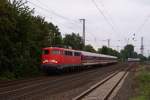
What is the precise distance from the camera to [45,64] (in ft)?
139

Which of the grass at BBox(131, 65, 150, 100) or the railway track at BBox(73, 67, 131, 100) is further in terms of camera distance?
the railway track at BBox(73, 67, 131, 100)

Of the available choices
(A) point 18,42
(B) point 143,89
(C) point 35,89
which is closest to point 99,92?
(B) point 143,89

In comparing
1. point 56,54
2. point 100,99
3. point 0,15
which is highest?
point 0,15

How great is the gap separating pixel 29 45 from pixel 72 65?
8320mm

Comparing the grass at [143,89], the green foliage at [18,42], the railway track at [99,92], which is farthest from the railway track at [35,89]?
the green foliage at [18,42]

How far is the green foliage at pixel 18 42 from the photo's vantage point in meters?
36.2

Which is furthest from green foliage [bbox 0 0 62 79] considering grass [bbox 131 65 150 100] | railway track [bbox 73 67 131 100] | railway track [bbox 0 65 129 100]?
grass [bbox 131 65 150 100]

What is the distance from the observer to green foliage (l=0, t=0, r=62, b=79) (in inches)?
1426

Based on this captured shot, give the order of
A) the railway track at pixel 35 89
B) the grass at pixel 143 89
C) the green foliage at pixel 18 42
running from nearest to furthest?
the grass at pixel 143 89 < the railway track at pixel 35 89 < the green foliage at pixel 18 42

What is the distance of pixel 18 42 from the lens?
3953cm

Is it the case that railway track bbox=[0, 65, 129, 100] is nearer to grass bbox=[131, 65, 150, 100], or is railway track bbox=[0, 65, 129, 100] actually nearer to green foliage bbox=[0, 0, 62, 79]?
grass bbox=[131, 65, 150, 100]

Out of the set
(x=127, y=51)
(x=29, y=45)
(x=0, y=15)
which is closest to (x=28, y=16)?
(x=29, y=45)

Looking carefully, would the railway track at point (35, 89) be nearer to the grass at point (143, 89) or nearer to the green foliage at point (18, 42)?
the grass at point (143, 89)

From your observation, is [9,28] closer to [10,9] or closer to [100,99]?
[10,9]
